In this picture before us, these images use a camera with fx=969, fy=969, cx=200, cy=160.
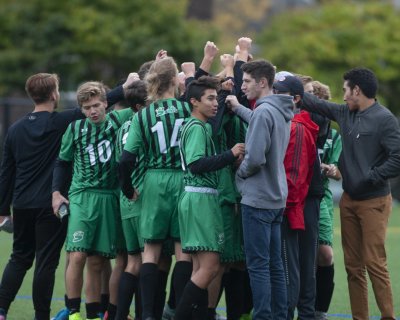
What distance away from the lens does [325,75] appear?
99.2 feet

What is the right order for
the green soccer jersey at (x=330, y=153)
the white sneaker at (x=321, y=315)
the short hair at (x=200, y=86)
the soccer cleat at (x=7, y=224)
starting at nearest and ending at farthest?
1. the short hair at (x=200, y=86)
2. the soccer cleat at (x=7, y=224)
3. the white sneaker at (x=321, y=315)
4. the green soccer jersey at (x=330, y=153)

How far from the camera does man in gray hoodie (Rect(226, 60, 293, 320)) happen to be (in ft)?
23.8

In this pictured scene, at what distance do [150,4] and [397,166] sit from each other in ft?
67.9

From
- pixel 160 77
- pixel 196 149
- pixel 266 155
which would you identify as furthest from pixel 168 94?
pixel 266 155

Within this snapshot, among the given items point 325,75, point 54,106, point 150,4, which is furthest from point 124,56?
point 54,106

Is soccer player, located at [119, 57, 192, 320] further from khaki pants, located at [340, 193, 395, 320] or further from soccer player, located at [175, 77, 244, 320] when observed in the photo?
khaki pants, located at [340, 193, 395, 320]

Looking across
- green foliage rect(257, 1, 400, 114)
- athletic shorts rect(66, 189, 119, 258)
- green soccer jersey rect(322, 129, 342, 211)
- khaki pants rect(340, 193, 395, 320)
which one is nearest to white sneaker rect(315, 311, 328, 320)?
khaki pants rect(340, 193, 395, 320)

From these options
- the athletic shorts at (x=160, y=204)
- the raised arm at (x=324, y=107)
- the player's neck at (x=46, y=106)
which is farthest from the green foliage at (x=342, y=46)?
the athletic shorts at (x=160, y=204)

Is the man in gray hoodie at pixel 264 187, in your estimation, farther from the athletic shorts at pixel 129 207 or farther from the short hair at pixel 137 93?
the short hair at pixel 137 93

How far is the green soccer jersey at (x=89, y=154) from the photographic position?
806 cm

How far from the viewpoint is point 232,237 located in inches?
307

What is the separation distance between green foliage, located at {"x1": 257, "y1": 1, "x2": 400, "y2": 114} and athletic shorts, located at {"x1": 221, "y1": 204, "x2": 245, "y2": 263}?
21523 mm

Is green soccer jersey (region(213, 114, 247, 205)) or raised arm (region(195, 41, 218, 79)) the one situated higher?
raised arm (region(195, 41, 218, 79))

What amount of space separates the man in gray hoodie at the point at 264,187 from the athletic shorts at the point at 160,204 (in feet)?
1.76
